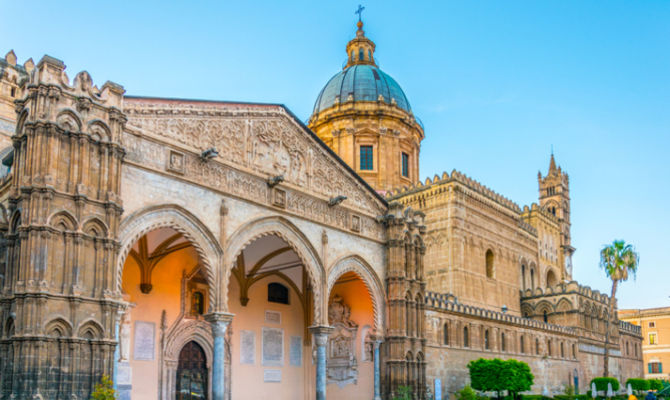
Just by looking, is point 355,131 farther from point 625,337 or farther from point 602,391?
point 625,337

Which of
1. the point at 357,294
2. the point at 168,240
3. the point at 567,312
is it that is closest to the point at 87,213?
the point at 168,240

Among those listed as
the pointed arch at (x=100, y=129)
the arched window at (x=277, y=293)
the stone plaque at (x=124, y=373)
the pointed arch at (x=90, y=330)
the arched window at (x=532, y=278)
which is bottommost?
the stone plaque at (x=124, y=373)

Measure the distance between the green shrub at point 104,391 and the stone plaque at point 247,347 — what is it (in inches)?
406

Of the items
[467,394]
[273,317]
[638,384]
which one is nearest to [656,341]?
[638,384]

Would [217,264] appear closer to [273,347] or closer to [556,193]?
[273,347]

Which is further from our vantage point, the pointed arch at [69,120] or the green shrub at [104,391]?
the pointed arch at [69,120]

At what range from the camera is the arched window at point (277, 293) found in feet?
91.6

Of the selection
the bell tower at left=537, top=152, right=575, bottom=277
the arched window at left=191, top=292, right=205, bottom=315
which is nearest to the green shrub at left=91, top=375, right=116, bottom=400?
the arched window at left=191, top=292, right=205, bottom=315

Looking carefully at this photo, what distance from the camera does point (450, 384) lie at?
30.3 metres

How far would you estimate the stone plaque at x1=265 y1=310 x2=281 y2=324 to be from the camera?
1075 inches

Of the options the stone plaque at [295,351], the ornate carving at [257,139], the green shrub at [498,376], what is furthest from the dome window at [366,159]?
the stone plaque at [295,351]

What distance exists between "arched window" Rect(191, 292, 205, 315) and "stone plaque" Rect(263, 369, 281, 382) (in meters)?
3.84

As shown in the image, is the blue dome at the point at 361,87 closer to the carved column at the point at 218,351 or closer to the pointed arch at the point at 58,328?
the carved column at the point at 218,351

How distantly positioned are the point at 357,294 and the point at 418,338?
341cm
